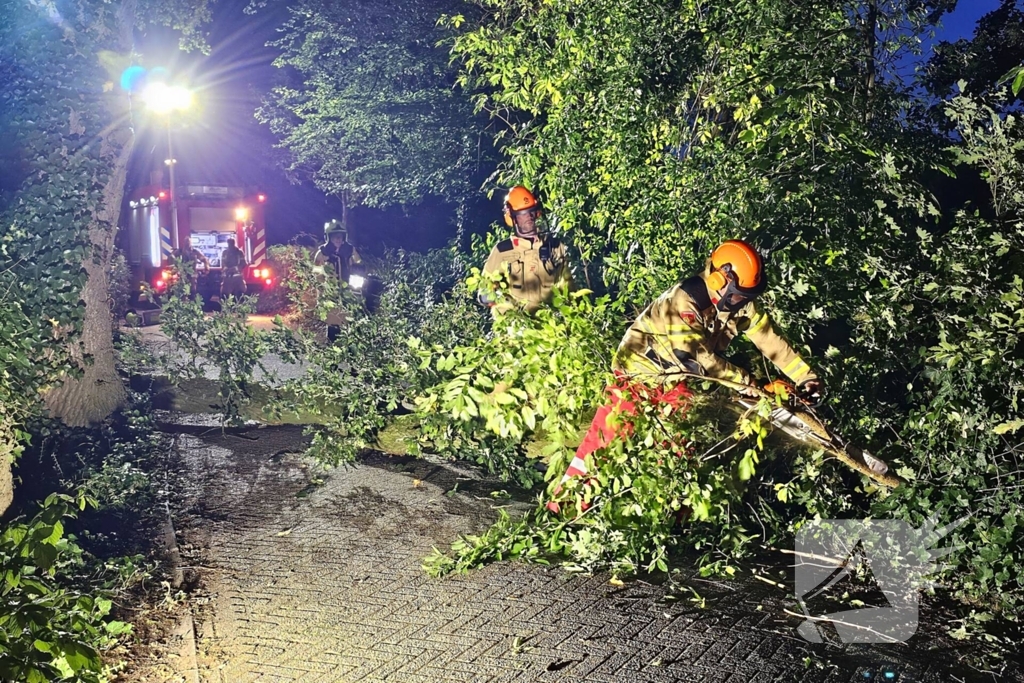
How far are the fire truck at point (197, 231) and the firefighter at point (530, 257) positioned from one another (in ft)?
40.7

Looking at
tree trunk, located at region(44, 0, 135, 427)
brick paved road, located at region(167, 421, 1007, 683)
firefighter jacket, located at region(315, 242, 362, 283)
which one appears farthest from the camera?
firefighter jacket, located at region(315, 242, 362, 283)

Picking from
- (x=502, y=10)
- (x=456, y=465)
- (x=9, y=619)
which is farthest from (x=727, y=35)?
(x=9, y=619)

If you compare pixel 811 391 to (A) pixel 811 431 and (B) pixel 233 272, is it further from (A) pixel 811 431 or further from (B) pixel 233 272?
(B) pixel 233 272

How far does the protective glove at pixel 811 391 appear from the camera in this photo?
4.27 m

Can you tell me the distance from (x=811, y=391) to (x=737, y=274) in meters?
0.68

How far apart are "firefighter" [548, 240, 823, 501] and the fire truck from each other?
48.9ft

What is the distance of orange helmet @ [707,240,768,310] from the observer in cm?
441

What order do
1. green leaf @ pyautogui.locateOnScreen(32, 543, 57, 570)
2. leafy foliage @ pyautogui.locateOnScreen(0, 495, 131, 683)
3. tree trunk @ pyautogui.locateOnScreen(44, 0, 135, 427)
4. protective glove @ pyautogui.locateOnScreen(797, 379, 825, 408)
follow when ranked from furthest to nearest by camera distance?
tree trunk @ pyautogui.locateOnScreen(44, 0, 135, 427), protective glove @ pyautogui.locateOnScreen(797, 379, 825, 408), green leaf @ pyautogui.locateOnScreen(32, 543, 57, 570), leafy foliage @ pyautogui.locateOnScreen(0, 495, 131, 683)

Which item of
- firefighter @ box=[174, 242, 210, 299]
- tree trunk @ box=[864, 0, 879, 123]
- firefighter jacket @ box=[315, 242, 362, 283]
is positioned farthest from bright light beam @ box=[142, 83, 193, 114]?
tree trunk @ box=[864, 0, 879, 123]

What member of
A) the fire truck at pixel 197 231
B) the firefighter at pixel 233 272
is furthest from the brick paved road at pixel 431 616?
the firefighter at pixel 233 272

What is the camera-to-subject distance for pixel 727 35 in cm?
581

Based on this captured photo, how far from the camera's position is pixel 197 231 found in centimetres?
1981

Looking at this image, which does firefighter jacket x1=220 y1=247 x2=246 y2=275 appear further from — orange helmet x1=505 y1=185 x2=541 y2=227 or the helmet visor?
the helmet visor

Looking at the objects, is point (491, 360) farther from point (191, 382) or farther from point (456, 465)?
point (191, 382)
